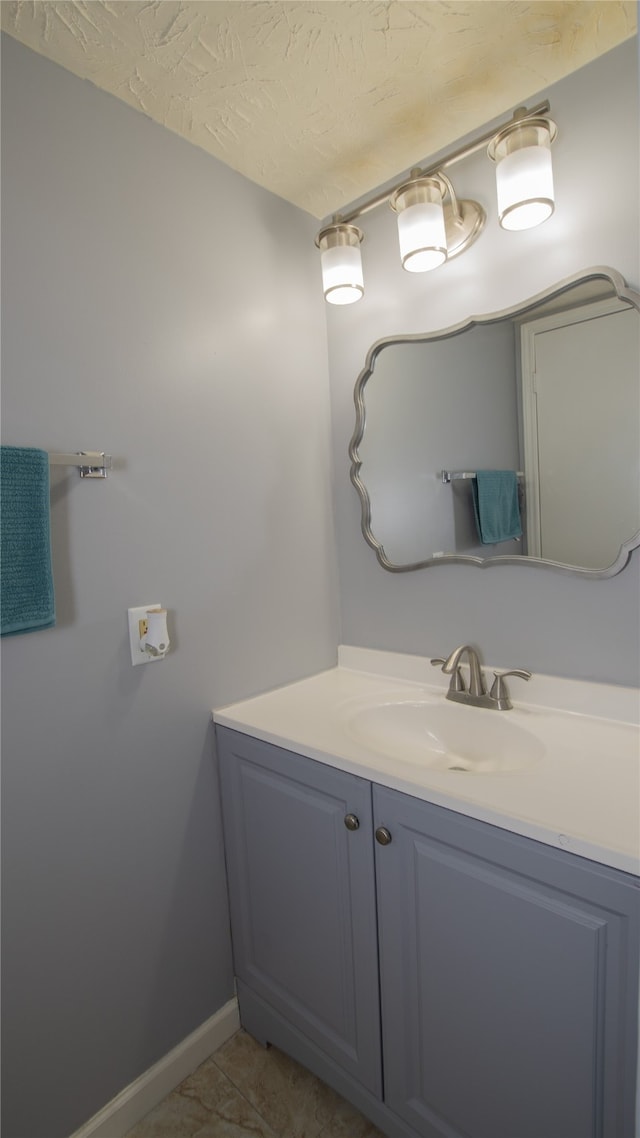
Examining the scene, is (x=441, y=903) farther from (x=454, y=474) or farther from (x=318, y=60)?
(x=318, y=60)

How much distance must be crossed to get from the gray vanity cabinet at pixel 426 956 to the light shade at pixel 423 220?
116 cm

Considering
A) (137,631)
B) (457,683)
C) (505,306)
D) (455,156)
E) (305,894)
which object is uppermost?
(455,156)

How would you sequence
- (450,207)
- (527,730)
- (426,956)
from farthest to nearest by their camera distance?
(450,207) → (527,730) → (426,956)

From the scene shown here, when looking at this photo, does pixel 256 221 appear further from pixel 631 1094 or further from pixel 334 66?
pixel 631 1094

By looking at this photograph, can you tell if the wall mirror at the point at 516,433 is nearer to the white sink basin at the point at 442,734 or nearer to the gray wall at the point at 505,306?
the gray wall at the point at 505,306

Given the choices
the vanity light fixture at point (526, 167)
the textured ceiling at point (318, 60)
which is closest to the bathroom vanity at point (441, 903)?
the vanity light fixture at point (526, 167)

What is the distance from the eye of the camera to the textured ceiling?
100 cm

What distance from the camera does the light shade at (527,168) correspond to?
1068mm

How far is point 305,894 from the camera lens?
122 cm

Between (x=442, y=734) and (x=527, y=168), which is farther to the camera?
(x=442, y=734)

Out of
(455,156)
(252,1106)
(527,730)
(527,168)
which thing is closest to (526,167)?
(527,168)

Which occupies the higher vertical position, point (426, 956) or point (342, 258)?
point (342, 258)

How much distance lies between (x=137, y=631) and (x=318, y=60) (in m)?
1.25

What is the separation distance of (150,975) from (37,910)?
0.37m
